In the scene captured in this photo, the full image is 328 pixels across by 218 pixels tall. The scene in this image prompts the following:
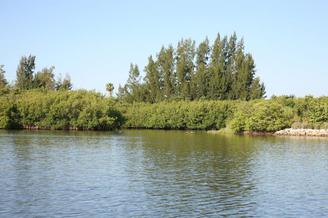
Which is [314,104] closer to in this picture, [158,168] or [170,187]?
[158,168]

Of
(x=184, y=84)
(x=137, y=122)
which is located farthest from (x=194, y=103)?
(x=137, y=122)

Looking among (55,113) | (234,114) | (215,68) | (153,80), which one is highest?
(215,68)

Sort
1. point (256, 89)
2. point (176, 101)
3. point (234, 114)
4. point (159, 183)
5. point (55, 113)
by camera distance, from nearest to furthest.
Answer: point (159, 183), point (55, 113), point (234, 114), point (256, 89), point (176, 101)

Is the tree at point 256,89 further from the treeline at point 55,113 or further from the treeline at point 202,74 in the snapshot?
the treeline at point 55,113

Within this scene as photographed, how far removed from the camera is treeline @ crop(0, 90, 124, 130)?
79.1m

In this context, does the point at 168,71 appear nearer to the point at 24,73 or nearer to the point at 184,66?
the point at 184,66

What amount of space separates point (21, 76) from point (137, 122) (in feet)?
83.0

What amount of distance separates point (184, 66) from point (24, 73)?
3219 cm

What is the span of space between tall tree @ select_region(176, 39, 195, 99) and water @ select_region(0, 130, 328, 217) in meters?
57.2

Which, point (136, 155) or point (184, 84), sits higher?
point (184, 84)

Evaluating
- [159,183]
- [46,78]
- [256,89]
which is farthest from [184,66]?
[159,183]

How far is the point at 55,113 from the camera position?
7894 centimetres

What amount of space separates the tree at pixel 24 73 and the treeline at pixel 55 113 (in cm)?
1909

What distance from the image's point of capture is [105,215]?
19516mm
